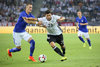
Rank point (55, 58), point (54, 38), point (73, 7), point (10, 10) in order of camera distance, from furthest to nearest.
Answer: point (73, 7)
point (10, 10)
point (55, 58)
point (54, 38)

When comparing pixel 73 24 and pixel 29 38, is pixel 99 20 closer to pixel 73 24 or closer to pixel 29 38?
pixel 73 24

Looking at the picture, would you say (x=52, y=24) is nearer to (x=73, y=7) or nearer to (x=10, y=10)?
(x=10, y=10)

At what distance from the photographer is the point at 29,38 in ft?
37.4

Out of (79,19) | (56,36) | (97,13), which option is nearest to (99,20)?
(97,13)

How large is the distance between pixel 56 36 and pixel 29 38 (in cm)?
125

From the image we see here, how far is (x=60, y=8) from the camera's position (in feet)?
131

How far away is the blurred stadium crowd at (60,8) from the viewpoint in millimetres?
37969

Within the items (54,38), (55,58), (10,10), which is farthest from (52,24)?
(10,10)

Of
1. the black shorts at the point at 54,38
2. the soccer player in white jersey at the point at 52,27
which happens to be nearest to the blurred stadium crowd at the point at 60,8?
the black shorts at the point at 54,38

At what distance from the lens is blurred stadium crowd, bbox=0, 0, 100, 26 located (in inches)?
1495

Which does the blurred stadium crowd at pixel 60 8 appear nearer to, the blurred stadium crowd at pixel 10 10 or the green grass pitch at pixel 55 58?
the blurred stadium crowd at pixel 10 10

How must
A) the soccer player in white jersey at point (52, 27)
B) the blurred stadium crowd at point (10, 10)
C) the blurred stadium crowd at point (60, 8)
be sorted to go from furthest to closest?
the blurred stadium crowd at point (60, 8)
the blurred stadium crowd at point (10, 10)
the soccer player in white jersey at point (52, 27)

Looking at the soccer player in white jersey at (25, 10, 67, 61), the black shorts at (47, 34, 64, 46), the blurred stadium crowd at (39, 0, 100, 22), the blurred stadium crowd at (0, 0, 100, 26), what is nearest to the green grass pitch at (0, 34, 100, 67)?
the soccer player in white jersey at (25, 10, 67, 61)

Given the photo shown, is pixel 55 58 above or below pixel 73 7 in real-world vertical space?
below
